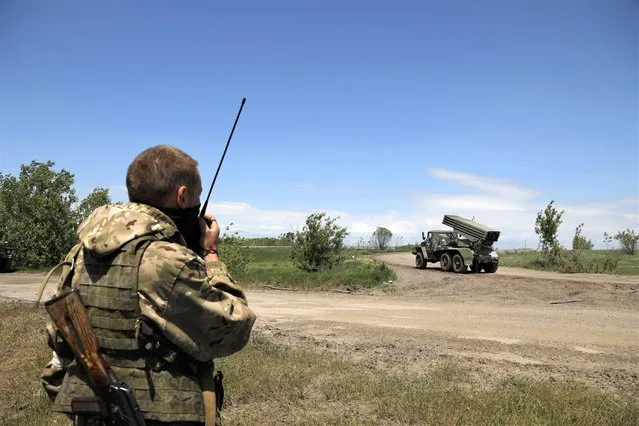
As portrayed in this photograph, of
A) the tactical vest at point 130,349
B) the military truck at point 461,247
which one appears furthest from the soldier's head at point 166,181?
the military truck at point 461,247

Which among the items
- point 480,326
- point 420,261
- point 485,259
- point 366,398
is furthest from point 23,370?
point 420,261

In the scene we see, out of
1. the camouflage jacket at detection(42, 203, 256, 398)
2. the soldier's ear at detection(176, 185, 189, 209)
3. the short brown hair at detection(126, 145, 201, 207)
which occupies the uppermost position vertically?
the short brown hair at detection(126, 145, 201, 207)

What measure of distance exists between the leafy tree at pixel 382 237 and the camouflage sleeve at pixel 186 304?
71.1 m

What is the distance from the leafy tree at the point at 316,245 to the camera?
24609 mm

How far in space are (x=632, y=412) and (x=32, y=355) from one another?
26.5 feet

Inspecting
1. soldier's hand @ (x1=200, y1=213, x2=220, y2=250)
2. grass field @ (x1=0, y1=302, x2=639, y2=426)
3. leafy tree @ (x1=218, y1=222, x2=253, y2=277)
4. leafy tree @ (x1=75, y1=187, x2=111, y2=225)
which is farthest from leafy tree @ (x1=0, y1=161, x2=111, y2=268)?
soldier's hand @ (x1=200, y1=213, x2=220, y2=250)

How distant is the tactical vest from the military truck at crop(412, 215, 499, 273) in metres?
24.5

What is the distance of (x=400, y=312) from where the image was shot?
47.2 ft

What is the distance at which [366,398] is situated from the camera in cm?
598

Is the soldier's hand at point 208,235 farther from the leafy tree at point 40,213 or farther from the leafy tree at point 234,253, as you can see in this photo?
the leafy tree at point 40,213

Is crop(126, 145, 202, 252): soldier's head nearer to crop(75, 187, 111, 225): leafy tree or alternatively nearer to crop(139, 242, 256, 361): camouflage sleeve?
crop(139, 242, 256, 361): camouflage sleeve

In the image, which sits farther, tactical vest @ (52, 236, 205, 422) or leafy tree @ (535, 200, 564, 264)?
leafy tree @ (535, 200, 564, 264)

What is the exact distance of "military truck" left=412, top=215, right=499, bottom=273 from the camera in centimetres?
2569

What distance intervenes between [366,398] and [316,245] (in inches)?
734
